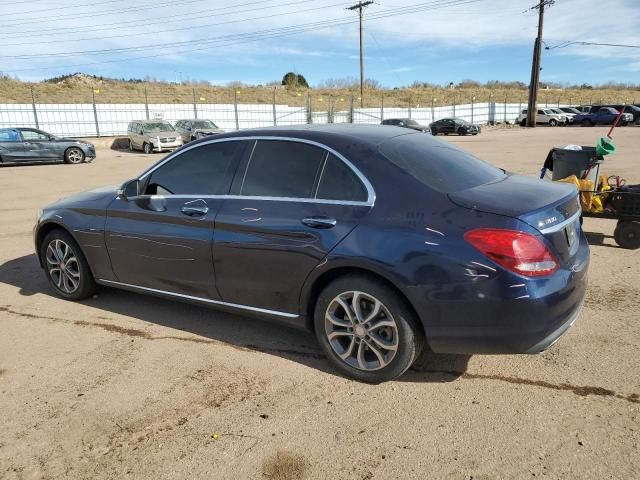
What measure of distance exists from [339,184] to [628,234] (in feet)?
15.3

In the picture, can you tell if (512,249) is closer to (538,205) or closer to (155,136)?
(538,205)

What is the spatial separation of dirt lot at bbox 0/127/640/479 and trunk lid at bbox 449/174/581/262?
3.00 feet

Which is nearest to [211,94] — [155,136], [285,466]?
[155,136]

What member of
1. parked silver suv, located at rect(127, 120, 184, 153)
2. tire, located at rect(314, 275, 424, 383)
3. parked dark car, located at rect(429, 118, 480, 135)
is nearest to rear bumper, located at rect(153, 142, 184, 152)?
parked silver suv, located at rect(127, 120, 184, 153)

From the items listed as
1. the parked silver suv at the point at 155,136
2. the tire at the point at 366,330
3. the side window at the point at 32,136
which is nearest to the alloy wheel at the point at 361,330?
the tire at the point at 366,330

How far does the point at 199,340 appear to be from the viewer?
4.12 meters

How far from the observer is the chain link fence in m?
28.6

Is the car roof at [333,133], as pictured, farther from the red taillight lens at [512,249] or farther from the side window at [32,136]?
the side window at [32,136]

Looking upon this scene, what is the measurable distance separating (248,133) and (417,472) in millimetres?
2666

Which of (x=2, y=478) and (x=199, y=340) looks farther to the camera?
(x=199, y=340)

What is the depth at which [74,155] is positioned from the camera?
20.7 m

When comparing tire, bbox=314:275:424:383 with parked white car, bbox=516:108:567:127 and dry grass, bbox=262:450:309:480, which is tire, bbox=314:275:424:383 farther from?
parked white car, bbox=516:108:567:127

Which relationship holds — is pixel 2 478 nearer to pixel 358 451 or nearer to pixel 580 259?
pixel 358 451

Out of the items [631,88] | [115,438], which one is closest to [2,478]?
[115,438]
